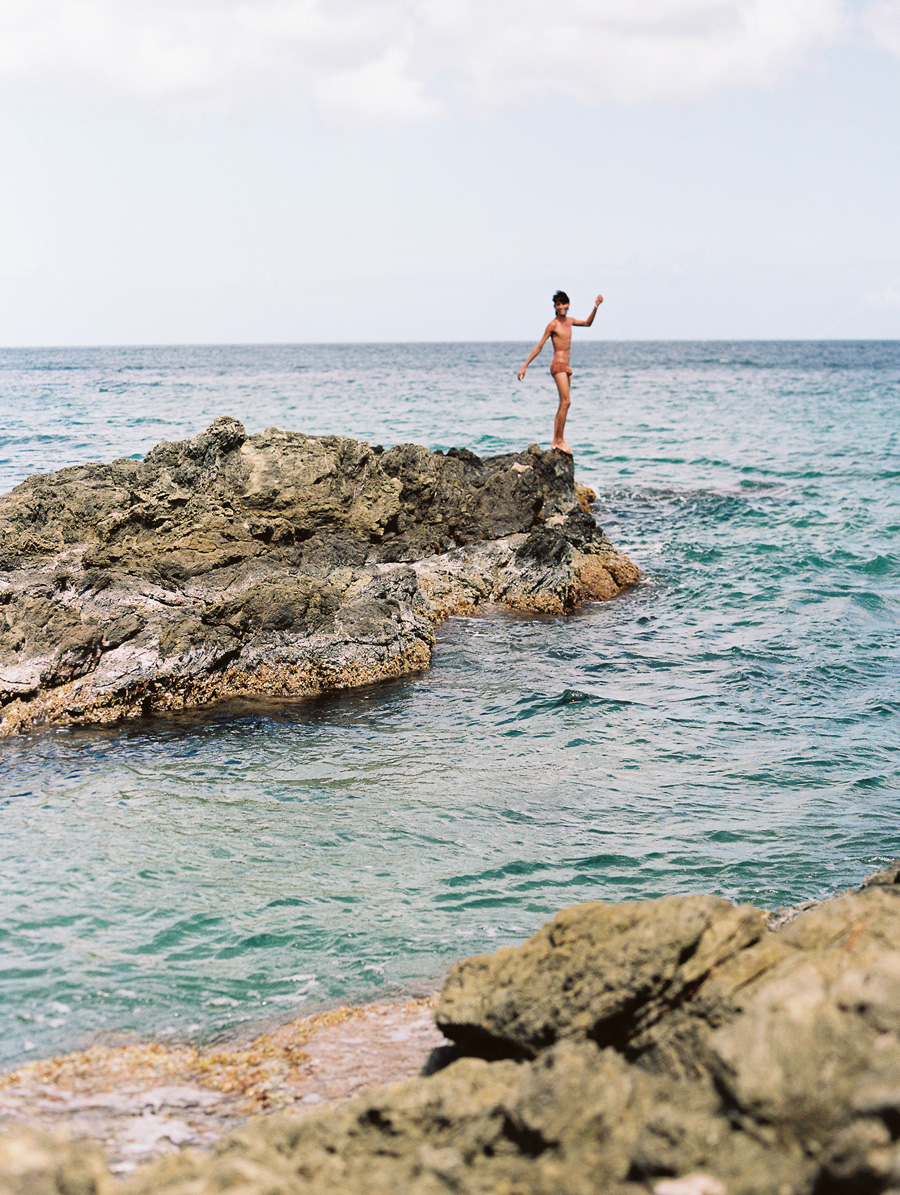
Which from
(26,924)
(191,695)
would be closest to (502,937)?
(26,924)

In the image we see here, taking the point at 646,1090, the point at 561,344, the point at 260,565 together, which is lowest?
the point at 646,1090

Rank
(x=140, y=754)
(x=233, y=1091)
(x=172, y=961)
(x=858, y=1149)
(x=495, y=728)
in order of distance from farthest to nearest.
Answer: (x=495, y=728) < (x=140, y=754) < (x=172, y=961) < (x=233, y=1091) < (x=858, y=1149)

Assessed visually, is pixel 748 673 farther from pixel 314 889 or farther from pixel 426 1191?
pixel 426 1191

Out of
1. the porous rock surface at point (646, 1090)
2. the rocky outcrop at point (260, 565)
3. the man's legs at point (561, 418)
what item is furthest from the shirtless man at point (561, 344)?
the porous rock surface at point (646, 1090)

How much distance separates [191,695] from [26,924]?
3.67 metres

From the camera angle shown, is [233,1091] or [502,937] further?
[502,937]

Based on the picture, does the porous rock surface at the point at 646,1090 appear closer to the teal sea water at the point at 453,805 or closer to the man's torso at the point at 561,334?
the teal sea water at the point at 453,805

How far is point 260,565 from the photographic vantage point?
10.7 metres

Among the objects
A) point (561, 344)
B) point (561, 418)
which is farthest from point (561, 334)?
point (561, 418)

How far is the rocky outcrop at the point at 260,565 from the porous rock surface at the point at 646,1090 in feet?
19.8

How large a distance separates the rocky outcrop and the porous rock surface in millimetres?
6046

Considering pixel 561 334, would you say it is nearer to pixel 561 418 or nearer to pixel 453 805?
pixel 561 418

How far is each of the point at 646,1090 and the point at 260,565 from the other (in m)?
8.53

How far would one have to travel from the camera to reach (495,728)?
8.20 meters
